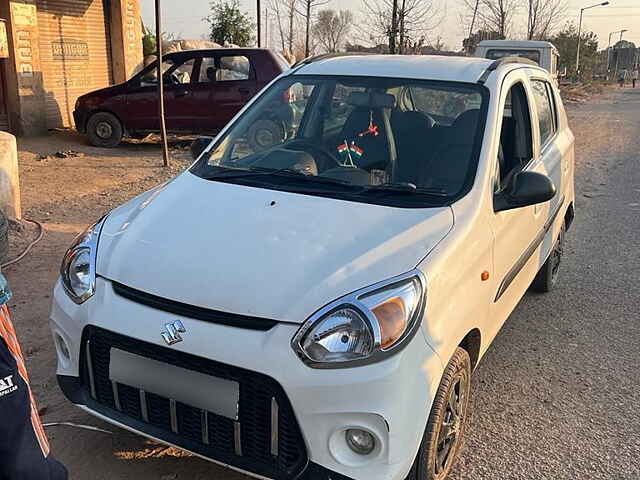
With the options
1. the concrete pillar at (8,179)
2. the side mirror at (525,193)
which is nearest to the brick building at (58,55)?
the concrete pillar at (8,179)

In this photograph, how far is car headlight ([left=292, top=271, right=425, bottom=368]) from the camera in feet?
7.54

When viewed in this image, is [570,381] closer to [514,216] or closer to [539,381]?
[539,381]

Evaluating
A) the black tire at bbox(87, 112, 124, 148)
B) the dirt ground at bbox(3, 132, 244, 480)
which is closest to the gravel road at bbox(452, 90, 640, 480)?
the dirt ground at bbox(3, 132, 244, 480)

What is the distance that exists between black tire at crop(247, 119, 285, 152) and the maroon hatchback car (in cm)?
715

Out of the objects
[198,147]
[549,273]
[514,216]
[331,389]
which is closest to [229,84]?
[198,147]

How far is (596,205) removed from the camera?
8336 mm

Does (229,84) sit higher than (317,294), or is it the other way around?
(229,84)

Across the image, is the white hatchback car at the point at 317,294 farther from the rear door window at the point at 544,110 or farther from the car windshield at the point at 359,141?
the rear door window at the point at 544,110

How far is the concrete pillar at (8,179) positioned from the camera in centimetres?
599

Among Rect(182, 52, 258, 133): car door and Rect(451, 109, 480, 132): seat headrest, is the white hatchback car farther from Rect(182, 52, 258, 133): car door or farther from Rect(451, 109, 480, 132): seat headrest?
Rect(182, 52, 258, 133): car door

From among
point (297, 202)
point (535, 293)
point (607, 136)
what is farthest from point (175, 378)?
point (607, 136)

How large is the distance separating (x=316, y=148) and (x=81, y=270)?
1.53m

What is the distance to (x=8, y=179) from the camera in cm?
603

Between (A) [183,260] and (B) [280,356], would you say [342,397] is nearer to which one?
(B) [280,356]
